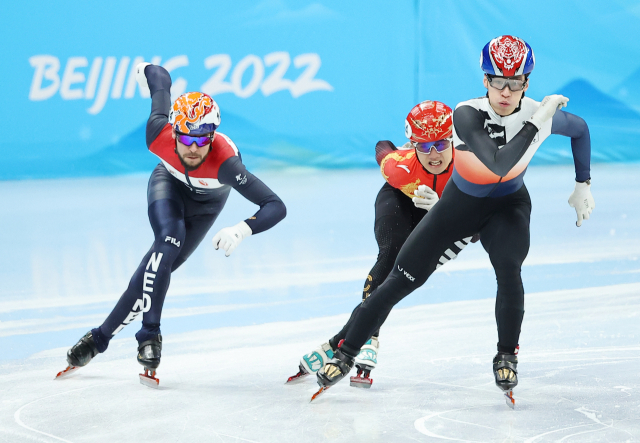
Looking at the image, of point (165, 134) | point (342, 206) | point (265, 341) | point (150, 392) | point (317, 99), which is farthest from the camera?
point (317, 99)

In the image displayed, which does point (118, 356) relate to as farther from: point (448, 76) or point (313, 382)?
point (448, 76)

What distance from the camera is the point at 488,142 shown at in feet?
10.6

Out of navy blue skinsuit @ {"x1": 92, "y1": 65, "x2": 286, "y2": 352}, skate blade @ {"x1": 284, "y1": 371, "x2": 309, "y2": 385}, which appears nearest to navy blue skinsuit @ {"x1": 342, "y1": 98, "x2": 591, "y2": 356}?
skate blade @ {"x1": 284, "y1": 371, "x2": 309, "y2": 385}

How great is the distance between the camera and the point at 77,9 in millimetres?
9992

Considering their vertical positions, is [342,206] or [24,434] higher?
[342,206]

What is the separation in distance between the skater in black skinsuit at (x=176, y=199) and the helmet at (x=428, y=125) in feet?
2.31

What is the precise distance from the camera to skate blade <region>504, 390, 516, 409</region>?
3.46 metres

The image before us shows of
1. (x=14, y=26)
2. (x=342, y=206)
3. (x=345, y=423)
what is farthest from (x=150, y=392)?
(x=14, y=26)

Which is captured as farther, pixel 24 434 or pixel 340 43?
pixel 340 43

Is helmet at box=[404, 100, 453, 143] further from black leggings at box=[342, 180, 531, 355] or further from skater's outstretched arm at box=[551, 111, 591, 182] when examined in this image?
skater's outstretched arm at box=[551, 111, 591, 182]

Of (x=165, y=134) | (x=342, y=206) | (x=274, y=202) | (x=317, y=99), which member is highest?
(x=317, y=99)

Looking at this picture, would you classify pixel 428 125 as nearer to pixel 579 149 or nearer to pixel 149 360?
pixel 579 149

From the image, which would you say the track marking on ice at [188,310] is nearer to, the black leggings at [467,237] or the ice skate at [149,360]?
the ice skate at [149,360]

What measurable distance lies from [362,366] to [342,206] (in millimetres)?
4646
